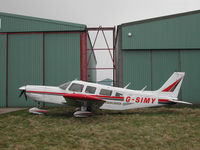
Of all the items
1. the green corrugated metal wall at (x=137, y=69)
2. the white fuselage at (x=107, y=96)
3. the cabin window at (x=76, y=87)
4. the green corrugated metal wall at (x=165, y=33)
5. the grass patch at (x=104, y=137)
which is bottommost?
the grass patch at (x=104, y=137)

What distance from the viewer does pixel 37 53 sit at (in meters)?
12.5

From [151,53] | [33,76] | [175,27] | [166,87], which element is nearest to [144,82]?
[151,53]

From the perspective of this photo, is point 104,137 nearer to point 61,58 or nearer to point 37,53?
point 61,58

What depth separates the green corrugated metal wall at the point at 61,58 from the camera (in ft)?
40.6

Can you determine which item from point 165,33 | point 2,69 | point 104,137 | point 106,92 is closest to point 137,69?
point 165,33

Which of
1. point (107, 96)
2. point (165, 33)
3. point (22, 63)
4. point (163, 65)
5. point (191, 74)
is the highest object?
point (165, 33)

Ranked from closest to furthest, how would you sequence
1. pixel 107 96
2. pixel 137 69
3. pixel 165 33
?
pixel 107 96 < pixel 165 33 < pixel 137 69

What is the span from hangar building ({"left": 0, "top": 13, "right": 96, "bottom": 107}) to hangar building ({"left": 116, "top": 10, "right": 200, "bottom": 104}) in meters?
3.27

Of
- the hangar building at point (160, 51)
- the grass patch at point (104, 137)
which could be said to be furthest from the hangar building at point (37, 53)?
the grass patch at point (104, 137)

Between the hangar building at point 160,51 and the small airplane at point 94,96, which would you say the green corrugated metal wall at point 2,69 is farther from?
the hangar building at point 160,51

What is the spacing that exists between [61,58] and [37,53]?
73.1 inches

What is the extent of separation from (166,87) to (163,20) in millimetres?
6112

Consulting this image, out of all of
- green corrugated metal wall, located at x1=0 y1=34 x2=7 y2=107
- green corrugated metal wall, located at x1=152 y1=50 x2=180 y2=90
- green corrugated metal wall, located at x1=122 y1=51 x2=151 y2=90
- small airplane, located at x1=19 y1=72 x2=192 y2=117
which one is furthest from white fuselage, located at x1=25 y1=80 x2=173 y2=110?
green corrugated metal wall, located at x1=0 y1=34 x2=7 y2=107

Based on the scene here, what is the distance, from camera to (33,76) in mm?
12375
